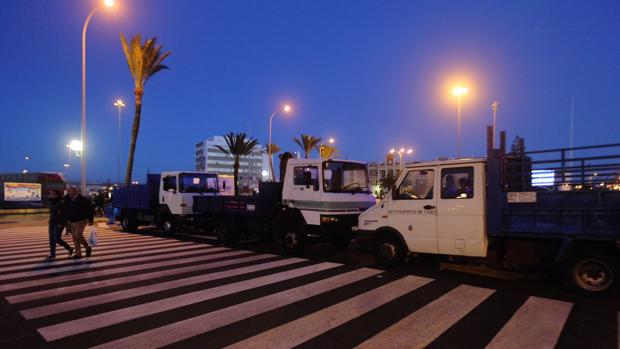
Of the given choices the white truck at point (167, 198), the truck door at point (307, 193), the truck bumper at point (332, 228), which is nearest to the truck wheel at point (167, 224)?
the white truck at point (167, 198)

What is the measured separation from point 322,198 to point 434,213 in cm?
310

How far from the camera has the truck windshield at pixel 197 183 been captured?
15570 millimetres

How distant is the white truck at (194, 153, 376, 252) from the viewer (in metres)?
10.0

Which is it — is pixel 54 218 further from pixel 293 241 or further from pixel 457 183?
pixel 457 183

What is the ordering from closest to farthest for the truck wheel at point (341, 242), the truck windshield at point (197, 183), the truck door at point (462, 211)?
the truck door at point (462, 211)
the truck wheel at point (341, 242)
the truck windshield at point (197, 183)

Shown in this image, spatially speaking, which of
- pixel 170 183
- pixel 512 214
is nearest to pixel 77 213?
pixel 170 183

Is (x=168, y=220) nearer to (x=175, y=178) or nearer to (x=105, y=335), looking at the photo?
(x=175, y=178)

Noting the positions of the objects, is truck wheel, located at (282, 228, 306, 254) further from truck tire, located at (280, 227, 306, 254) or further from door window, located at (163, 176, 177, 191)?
door window, located at (163, 176, 177, 191)

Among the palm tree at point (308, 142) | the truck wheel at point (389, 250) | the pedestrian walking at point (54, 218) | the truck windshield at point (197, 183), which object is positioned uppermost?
the palm tree at point (308, 142)

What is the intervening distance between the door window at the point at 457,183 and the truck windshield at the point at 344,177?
317 centimetres

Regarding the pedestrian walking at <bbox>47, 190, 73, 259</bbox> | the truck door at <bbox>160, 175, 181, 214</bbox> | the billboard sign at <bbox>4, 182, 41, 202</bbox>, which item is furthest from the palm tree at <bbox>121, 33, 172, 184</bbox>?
the pedestrian walking at <bbox>47, 190, 73, 259</bbox>

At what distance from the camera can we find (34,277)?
7.96 m

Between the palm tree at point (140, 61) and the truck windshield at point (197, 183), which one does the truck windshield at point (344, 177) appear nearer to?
the truck windshield at point (197, 183)

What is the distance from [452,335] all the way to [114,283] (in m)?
6.03
